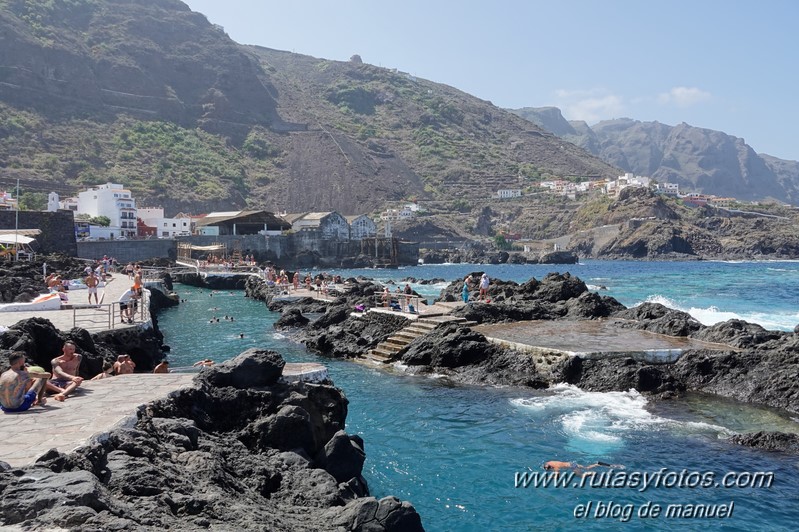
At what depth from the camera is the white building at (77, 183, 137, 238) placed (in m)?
76.8

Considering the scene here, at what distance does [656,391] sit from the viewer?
1648cm

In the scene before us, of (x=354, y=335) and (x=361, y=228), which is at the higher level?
(x=361, y=228)

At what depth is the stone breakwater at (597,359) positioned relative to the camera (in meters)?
16.4

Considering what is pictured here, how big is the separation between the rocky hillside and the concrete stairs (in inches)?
3059

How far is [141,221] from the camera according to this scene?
81938 millimetres

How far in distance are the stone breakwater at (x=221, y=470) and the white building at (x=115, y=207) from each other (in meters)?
72.4

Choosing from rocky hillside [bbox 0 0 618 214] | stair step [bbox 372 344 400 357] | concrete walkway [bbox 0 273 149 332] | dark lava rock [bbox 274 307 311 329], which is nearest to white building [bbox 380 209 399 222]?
rocky hillside [bbox 0 0 618 214]

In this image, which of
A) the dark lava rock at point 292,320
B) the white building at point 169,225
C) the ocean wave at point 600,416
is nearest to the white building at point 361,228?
the white building at point 169,225

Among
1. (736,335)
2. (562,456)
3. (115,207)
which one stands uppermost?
(115,207)

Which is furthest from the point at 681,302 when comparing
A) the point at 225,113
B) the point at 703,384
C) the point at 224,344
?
the point at 225,113

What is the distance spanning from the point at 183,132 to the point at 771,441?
472 feet

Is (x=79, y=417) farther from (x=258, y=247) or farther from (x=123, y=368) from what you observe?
(x=258, y=247)

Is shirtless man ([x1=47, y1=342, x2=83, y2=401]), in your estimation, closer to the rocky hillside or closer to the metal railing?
the metal railing

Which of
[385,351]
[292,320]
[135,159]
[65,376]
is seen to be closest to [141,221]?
[135,159]
